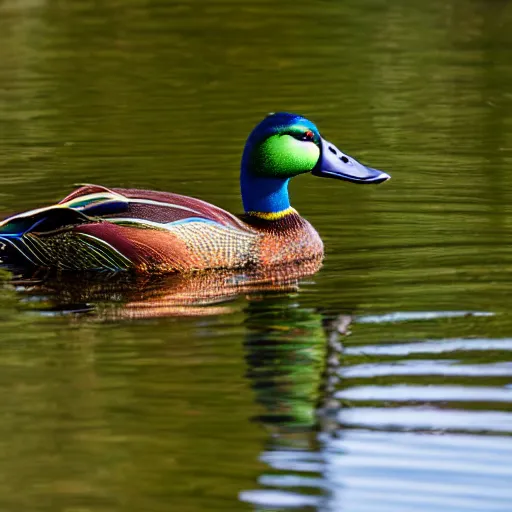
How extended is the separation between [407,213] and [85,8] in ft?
47.0

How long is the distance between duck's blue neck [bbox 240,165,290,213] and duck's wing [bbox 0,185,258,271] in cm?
50

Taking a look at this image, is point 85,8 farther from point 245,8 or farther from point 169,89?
point 169,89

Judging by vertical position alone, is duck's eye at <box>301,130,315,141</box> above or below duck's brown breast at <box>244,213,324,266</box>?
above

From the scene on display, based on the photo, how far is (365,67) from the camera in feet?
64.6

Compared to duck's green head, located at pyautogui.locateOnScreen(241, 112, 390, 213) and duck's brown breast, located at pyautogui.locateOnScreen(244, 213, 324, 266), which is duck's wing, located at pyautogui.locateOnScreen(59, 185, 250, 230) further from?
duck's green head, located at pyautogui.locateOnScreen(241, 112, 390, 213)

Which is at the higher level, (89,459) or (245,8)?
(245,8)

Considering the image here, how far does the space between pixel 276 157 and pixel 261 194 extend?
276mm

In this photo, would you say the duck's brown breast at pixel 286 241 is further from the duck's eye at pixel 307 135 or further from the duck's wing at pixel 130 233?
the duck's eye at pixel 307 135

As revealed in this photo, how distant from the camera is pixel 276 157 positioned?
36.0 ft

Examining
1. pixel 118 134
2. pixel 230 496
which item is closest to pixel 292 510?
pixel 230 496

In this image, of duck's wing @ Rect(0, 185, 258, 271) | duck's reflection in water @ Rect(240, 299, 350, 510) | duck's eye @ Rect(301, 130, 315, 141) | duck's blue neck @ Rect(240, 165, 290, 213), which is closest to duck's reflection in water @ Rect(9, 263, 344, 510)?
duck's reflection in water @ Rect(240, 299, 350, 510)

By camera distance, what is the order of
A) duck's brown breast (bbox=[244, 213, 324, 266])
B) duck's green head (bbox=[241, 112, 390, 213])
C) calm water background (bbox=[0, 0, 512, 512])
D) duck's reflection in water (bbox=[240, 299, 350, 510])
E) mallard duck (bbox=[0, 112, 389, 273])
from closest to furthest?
duck's reflection in water (bbox=[240, 299, 350, 510])
calm water background (bbox=[0, 0, 512, 512])
mallard duck (bbox=[0, 112, 389, 273])
duck's brown breast (bbox=[244, 213, 324, 266])
duck's green head (bbox=[241, 112, 390, 213])

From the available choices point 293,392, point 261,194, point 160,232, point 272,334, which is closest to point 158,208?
point 160,232

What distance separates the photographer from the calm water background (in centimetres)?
675
